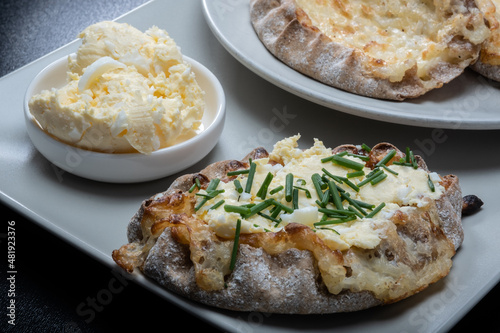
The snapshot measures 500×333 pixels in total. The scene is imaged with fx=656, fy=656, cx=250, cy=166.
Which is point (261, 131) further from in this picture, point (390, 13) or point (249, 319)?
point (249, 319)

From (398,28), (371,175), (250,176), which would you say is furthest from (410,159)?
(398,28)

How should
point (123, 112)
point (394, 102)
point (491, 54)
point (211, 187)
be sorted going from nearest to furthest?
point (211, 187)
point (123, 112)
point (394, 102)
point (491, 54)

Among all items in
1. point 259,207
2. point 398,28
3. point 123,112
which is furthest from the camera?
point 398,28

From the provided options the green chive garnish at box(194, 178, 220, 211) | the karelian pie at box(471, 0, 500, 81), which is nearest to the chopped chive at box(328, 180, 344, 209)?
the green chive garnish at box(194, 178, 220, 211)

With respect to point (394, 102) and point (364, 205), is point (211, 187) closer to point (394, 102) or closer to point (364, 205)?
point (364, 205)

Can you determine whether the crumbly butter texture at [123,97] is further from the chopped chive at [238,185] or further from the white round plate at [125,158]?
the chopped chive at [238,185]

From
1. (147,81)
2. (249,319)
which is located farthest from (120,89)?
(249,319)

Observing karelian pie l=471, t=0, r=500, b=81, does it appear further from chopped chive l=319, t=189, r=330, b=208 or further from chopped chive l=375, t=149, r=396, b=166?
chopped chive l=319, t=189, r=330, b=208
